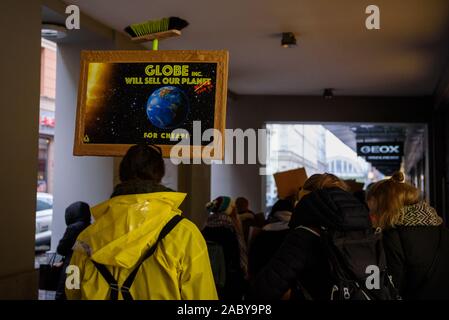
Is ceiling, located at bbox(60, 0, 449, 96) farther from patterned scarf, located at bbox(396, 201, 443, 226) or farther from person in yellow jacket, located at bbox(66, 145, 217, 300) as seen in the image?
person in yellow jacket, located at bbox(66, 145, 217, 300)

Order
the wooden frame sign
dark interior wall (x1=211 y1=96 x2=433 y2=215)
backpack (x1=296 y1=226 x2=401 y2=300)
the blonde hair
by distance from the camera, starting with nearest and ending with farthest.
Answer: backpack (x1=296 y1=226 x2=401 y2=300)
the blonde hair
the wooden frame sign
dark interior wall (x1=211 y1=96 x2=433 y2=215)

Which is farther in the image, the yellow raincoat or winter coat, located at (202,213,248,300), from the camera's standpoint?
winter coat, located at (202,213,248,300)

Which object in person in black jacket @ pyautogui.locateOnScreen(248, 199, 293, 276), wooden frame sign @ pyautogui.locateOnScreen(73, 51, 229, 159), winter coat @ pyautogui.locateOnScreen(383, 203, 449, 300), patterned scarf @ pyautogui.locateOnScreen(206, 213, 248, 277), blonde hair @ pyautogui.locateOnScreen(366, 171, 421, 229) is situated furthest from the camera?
patterned scarf @ pyautogui.locateOnScreen(206, 213, 248, 277)

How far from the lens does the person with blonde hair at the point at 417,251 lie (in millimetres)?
2293

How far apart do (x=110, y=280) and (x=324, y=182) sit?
1.06 meters

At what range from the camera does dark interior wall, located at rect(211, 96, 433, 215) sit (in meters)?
8.98

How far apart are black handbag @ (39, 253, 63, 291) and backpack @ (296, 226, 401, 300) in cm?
298

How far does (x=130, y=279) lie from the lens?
186 cm

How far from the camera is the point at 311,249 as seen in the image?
6.76ft

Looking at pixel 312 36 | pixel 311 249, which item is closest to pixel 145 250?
pixel 311 249

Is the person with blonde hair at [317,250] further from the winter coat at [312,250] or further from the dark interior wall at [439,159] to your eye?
the dark interior wall at [439,159]

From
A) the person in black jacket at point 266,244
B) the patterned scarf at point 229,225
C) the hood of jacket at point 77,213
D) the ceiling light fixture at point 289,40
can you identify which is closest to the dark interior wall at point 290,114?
the ceiling light fixture at point 289,40

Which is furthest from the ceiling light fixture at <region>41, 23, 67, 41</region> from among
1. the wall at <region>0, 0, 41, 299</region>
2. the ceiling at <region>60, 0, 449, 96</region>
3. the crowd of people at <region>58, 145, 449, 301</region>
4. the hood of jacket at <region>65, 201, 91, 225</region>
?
the crowd of people at <region>58, 145, 449, 301</region>

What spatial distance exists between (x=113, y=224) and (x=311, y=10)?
10.9 ft
